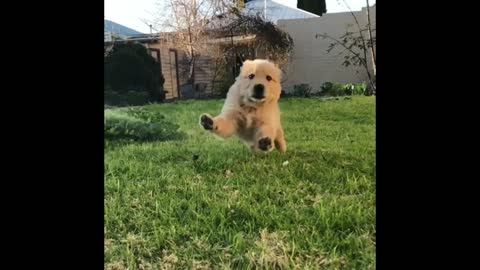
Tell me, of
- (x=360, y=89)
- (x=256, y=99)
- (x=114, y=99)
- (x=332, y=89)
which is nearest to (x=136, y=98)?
(x=114, y=99)

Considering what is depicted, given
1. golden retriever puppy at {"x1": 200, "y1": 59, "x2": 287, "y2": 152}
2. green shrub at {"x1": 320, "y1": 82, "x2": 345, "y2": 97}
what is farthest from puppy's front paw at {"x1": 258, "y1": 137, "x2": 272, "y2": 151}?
green shrub at {"x1": 320, "y1": 82, "x2": 345, "y2": 97}

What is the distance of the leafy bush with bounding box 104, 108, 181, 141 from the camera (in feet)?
7.13

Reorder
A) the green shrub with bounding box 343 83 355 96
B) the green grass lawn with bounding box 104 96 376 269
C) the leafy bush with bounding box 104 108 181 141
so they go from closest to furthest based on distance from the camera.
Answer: the green grass lawn with bounding box 104 96 376 269, the green shrub with bounding box 343 83 355 96, the leafy bush with bounding box 104 108 181 141

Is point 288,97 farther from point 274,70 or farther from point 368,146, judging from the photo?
point 368,146

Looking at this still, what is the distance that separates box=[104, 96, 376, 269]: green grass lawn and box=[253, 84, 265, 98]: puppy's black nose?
90 millimetres

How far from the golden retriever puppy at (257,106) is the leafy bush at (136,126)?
0.18 metres

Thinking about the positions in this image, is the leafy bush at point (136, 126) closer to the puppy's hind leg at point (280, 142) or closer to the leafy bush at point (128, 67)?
the leafy bush at point (128, 67)

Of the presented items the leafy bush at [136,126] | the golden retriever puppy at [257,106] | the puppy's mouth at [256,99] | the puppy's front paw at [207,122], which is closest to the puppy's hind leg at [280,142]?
the golden retriever puppy at [257,106]

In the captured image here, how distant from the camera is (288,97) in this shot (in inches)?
82.7

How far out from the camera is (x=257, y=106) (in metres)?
2.10

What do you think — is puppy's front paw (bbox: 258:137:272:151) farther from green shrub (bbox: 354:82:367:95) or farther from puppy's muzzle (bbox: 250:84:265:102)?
green shrub (bbox: 354:82:367:95)

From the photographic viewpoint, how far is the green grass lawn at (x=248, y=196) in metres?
1.96
